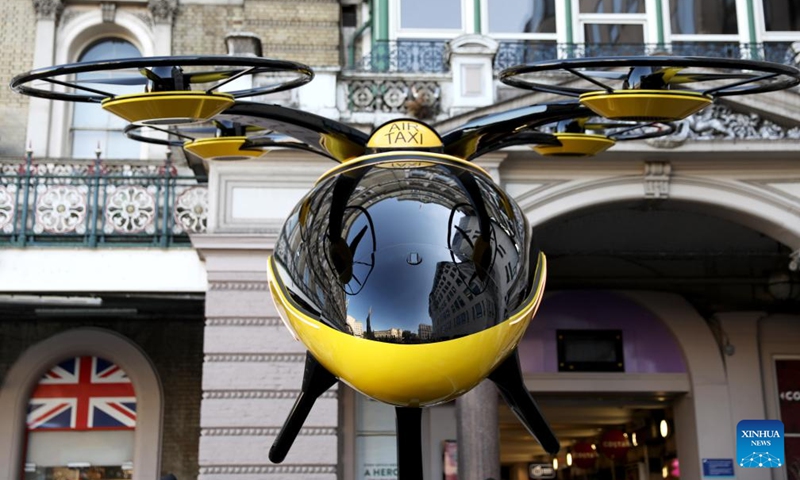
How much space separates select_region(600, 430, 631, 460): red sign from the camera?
60.8 ft

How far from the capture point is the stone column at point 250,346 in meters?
11.3

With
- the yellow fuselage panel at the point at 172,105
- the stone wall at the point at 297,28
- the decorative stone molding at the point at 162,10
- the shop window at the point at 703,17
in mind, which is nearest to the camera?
the yellow fuselage panel at the point at 172,105

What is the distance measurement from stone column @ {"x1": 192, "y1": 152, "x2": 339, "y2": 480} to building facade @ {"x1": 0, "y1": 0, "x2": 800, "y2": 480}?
2cm

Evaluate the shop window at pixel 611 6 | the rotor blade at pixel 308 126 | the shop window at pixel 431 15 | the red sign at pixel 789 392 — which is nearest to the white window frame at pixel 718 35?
the shop window at pixel 611 6

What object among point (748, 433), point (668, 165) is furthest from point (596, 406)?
point (668, 165)

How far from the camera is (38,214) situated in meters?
12.9

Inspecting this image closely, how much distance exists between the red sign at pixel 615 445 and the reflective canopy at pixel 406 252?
14660 millimetres

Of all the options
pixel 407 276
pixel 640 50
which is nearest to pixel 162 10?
pixel 640 50

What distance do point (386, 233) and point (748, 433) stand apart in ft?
31.1

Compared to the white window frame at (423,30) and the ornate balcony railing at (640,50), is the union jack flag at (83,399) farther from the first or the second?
the ornate balcony railing at (640,50)

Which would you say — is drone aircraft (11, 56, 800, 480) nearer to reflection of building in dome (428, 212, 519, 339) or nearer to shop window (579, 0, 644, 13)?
reflection of building in dome (428, 212, 519, 339)

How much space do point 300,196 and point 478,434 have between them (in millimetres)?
3080

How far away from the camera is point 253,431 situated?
11438 mm

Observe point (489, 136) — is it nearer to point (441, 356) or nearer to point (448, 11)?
point (441, 356)
